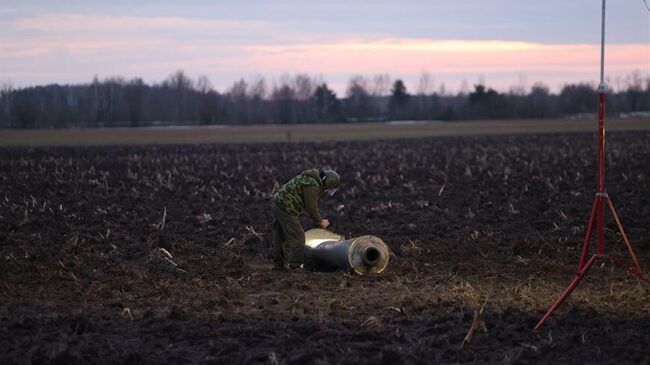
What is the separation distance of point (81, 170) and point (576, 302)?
25.5 m

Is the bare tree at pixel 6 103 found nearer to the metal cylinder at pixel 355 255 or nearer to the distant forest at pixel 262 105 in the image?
the distant forest at pixel 262 105

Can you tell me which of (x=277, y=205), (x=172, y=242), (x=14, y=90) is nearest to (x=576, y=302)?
(x=277, y=205)

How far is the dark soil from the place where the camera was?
28.9 feet

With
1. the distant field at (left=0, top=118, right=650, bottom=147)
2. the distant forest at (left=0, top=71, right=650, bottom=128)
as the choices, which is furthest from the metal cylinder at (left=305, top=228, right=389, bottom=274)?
the distant forest at (left=0, top=71, right=650, bottom=128)

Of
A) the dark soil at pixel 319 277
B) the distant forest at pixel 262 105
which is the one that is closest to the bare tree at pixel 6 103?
the distant forest at pixel 262 105

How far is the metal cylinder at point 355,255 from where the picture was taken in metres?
13.1

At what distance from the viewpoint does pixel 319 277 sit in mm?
13047

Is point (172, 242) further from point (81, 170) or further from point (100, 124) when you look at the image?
point (100, 124)

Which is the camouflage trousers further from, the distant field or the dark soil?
the distant field

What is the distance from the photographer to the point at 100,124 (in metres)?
116

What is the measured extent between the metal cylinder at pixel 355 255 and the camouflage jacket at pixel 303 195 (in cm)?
55

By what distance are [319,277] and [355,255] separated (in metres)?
0.62

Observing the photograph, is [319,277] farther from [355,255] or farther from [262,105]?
[262,105]

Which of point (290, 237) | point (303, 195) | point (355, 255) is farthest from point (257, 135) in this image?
point (355, 255)
